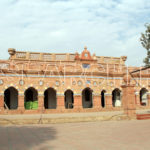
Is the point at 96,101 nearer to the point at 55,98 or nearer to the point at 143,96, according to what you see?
the point at 55,98

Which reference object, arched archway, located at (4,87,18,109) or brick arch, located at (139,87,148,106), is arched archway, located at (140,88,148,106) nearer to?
brick arch, located at (139,87,148,106)

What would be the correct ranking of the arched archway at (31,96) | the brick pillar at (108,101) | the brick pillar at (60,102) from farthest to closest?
the brick pillar at (108,101) → the arched archway at (31,96) → the brick pillar at (60,102)

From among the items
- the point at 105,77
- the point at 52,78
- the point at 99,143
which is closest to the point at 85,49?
the point at 105,77

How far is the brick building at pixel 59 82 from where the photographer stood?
19.2m

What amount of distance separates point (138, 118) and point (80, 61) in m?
11.4

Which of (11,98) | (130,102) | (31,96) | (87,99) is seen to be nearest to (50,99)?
(31,96)

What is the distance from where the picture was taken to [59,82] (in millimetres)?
20469

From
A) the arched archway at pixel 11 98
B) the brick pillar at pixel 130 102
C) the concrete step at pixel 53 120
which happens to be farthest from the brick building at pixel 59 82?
the brick pillar at pixel 130 102

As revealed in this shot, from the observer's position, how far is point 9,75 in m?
19.0

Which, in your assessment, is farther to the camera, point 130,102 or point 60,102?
point 60,102

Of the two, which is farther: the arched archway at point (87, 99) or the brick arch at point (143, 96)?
the brick arch at point (143, 96)

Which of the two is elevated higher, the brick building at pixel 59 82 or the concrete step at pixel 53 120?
the brick building at pixel 59 82

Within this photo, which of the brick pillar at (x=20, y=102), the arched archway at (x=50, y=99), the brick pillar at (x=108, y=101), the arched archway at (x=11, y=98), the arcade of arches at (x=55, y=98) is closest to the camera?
the brick pillar at (x=20, y=102)

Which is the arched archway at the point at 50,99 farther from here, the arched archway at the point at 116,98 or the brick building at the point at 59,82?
Result: the arched archway at the point at 116,98
